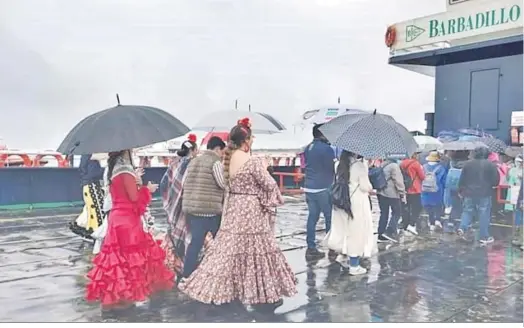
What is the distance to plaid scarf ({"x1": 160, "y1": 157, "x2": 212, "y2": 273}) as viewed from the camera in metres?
5.41

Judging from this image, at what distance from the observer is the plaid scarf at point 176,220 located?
17.7 feet

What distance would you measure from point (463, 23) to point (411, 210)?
6.38m

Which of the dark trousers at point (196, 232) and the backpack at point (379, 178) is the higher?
the backpack at point (379, 178)

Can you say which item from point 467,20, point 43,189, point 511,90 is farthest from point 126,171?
point 467,20

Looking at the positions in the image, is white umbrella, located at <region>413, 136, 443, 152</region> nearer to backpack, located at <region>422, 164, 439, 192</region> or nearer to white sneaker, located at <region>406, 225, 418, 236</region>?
backpack, located at <region>422, 164, 439, 192</region>

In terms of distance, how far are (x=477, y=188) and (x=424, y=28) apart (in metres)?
7.22

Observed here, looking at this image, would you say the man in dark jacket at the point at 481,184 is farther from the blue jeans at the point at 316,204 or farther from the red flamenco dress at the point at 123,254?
the red flamenco dress at the point at 123,254

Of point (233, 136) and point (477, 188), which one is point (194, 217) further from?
point (477, 188)

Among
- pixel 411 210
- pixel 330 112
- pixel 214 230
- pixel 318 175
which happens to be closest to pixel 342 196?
pixel 318 175

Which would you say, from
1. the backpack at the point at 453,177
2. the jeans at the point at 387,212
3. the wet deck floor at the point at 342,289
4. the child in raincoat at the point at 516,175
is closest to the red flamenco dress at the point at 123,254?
the wet deck floor at the point at 342,289

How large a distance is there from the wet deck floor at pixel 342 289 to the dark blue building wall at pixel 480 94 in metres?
4.87

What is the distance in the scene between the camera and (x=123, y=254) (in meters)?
4.79
